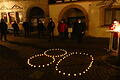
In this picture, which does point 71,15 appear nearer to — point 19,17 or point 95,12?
point 95,12

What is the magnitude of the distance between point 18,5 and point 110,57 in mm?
14845

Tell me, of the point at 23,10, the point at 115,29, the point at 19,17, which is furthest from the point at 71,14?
the point at 115,29

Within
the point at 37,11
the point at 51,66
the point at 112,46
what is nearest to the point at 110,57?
the point at 112,46

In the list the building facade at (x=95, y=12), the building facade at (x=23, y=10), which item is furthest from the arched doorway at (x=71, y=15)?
the building facade at (x=23, y=10)

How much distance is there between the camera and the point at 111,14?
16328 millimetres

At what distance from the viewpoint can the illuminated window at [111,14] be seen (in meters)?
16.0

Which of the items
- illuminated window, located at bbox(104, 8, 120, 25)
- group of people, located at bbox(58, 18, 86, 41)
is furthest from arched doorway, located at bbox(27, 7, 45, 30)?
illuminated window, located at bbox(104, 8, 120, 25)

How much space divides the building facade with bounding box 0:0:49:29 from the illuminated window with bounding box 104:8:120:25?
6776 millimetres

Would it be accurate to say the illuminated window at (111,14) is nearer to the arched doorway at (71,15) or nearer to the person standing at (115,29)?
the arched doorway at (71,15)

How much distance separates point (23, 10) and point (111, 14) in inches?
403

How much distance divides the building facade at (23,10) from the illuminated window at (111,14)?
6.78 m

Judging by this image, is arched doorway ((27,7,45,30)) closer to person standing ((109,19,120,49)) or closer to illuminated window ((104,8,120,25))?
illuminated window ((104,8,120,25))

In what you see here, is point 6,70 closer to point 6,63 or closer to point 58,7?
point 6,63

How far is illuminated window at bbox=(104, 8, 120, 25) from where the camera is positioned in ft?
52.5
